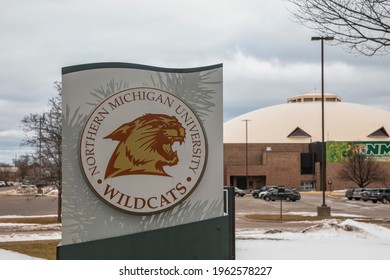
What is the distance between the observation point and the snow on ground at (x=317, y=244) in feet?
39.1

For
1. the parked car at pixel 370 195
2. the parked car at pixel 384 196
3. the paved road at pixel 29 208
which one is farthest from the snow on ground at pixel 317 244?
the parked car at pixel 370 195

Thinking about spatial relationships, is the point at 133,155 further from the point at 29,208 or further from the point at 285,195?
the point at 285,195

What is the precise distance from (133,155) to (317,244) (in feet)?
24.3

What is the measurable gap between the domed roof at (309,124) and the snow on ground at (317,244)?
258 ft

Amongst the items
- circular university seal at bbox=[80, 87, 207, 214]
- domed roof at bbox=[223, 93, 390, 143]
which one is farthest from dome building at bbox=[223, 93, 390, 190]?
circular university seal at bbox=[80, 87, 207, 214]

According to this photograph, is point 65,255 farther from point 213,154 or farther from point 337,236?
point 337,236

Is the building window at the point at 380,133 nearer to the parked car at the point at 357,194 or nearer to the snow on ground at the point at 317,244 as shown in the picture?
the parked car at the point at 357,194

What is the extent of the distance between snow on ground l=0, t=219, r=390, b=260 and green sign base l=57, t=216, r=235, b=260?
8.36ft

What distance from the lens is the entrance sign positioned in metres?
8.83

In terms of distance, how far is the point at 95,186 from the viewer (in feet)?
29.0

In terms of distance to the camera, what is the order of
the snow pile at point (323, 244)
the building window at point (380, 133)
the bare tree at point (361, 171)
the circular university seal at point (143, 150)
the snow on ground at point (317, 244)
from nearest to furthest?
the circular university seal at point (143, 150) → the snow on ground at point (317, 244) → the snow pile at point (323, 244) → the bare tree at point (361, 171) → the building window at point (380, 133)

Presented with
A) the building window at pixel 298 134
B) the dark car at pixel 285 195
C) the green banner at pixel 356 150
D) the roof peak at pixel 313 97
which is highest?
the roof peak at pixel 313 97

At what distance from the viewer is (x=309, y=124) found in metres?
99.9

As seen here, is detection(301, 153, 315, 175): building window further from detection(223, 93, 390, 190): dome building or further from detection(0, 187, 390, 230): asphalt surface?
detection(0, 187, 390, 230): asphalt surface
